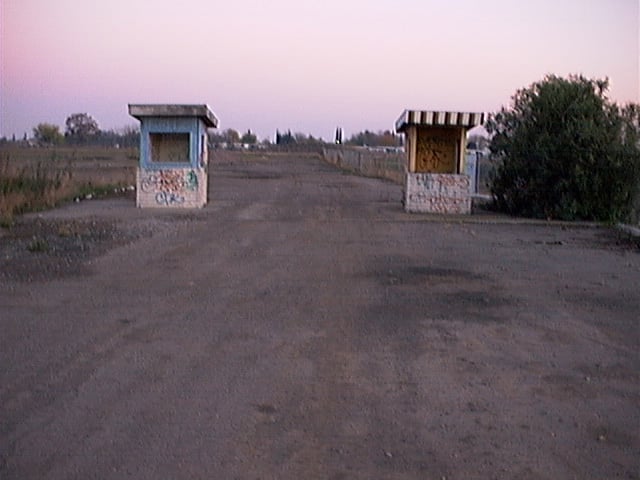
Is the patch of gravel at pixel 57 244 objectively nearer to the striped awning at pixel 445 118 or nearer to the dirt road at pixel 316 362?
the dirt road at pixel 316 362

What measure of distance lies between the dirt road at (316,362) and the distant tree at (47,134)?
101 meters

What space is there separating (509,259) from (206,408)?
36.9ft

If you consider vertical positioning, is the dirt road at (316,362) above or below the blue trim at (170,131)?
below

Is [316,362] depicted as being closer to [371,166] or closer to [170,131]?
[170,131]

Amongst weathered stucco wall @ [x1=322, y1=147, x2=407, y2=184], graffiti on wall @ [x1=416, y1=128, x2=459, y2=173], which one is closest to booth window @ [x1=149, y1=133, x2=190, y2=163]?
graffiti on wall @ [x1=416, y1=128, x2=459, y2=173]

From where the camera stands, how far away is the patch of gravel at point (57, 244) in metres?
15.5

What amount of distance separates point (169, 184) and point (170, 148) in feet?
6.36

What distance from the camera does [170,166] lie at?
97.1 ft

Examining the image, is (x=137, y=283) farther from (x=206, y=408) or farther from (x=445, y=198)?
(x=445, y=198)

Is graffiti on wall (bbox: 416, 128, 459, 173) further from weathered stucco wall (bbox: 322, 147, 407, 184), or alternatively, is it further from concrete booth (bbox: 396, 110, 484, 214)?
weathered stucco wall (bbox: 322, 147, 407, 184)

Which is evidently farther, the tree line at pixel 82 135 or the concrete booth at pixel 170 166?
the tree line at pixel 82 135

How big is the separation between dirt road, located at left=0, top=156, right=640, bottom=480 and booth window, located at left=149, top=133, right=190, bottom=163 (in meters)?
12.1

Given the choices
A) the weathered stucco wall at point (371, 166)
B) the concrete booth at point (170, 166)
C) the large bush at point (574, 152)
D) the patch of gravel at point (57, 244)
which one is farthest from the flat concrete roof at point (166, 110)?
the weathered stucco wall at point (371, 166)

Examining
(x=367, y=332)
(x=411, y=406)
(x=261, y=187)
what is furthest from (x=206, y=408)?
(x=261, y=187)
